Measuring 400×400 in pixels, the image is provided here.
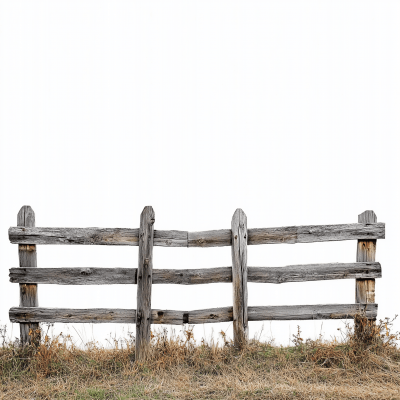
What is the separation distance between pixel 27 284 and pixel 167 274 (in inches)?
109

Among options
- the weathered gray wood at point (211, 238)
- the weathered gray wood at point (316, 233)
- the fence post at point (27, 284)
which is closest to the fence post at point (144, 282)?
the weathered gray wood at point (211, 238)

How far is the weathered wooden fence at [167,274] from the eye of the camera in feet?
27.4

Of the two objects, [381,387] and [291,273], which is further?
[291,273]

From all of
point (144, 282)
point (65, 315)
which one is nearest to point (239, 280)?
point (144, 282)

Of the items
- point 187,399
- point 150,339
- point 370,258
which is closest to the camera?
point 187,399

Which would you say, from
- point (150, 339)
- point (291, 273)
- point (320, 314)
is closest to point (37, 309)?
point (150, 339)

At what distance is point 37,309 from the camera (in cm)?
848

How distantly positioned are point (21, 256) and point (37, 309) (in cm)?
108

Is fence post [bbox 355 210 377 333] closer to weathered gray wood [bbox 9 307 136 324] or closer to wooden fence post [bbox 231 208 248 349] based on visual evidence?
wooden fence post [bbox 231 208 248 349]

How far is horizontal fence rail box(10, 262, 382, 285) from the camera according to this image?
842 cm

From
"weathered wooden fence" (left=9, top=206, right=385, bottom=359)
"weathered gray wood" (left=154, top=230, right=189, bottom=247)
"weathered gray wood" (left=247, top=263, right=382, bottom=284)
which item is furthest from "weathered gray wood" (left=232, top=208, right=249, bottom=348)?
"weathered gray wood" (left=154, top=230, right=189, bottom=247)

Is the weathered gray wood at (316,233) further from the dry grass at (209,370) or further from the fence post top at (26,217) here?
the fence post top at (26,217)

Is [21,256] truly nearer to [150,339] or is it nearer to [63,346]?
[63,346]

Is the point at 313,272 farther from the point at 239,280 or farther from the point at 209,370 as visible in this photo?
the point at 209,370
